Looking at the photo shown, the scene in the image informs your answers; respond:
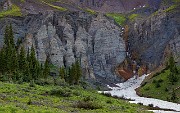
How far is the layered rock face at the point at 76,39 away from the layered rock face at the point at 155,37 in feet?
26.8

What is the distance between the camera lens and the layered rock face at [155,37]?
478ft

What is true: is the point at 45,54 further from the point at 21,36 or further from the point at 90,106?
the point at 90,106

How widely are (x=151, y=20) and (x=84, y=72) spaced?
1927 inches

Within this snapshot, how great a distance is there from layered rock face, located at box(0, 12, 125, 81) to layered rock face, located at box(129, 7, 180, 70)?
8.16m

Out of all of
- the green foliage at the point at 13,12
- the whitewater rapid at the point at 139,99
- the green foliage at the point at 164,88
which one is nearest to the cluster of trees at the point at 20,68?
the whitewater rapid at the point at 139,99

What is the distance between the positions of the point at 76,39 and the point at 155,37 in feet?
116

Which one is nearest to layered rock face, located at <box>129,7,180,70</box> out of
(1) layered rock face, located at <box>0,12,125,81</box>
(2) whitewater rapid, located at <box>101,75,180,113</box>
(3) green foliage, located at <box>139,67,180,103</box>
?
(1) layered rock face, located at <box>0,12,125,81</box>

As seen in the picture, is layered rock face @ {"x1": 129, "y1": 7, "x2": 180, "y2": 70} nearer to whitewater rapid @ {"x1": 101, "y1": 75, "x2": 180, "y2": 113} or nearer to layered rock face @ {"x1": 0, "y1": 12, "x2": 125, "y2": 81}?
layered rock face @ {"x1": 0, "y1": 12, "x2": 125, "y2": 81}

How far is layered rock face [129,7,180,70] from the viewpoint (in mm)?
145750

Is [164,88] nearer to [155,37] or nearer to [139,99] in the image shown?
[139,99]

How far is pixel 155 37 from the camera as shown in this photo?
519 feet

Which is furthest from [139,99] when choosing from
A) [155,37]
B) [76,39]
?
[155,37]

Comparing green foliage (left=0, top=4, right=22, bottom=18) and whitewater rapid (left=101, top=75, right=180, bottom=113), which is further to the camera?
green foliage (left=0, top=4, right=22, bottom=18)

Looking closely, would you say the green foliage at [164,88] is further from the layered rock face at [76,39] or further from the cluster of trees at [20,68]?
the layered rock face at [76,39]
